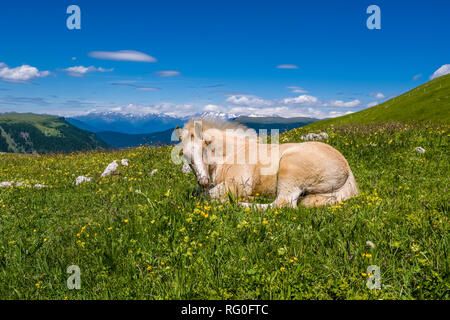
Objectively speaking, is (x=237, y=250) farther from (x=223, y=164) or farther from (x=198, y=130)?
(x=223, y=164)

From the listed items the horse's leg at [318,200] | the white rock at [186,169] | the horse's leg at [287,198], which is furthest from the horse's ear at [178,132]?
the white rock at [186,169]

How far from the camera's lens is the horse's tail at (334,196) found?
7.07 metres

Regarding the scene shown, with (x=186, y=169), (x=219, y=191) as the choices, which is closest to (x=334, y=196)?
(x=219, y=191)

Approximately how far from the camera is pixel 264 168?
25.8ft

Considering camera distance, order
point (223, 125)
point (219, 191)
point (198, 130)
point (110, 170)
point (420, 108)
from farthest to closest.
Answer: point (420, 108) → point (110, 170) → point (223, 125) → point (219, 191) → point (198, 130)

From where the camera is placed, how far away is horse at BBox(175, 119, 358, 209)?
23.3ft

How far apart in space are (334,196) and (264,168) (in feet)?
6.01

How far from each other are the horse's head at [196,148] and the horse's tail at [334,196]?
2.49 m

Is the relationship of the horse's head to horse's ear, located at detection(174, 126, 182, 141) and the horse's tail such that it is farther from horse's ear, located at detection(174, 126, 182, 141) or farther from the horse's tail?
the horse's tail

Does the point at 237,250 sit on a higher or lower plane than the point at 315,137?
lower

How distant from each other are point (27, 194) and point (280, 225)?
973 cm

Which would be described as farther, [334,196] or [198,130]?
[198,130]
